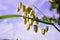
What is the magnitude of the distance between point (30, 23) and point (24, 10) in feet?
0.90

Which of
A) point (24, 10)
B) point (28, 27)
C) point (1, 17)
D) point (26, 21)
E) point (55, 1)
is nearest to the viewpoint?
point (1, 17)

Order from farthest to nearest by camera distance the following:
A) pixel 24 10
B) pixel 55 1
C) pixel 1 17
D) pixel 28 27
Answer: pixel 24 10
pixel 28 27
pixel 55 1
pixel 1 17

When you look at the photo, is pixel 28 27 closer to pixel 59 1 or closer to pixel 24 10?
pixel 24 10

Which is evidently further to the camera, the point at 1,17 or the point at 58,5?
the point at 58,5

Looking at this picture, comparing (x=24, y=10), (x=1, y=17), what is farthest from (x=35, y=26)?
(x=1, y=17)

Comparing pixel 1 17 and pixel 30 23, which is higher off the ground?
pixel 1 17

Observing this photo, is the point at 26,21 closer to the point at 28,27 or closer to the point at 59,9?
the point at 28,27

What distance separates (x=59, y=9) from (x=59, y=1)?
0.21ft

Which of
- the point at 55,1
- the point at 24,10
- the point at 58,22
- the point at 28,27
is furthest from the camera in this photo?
the point at 24,10

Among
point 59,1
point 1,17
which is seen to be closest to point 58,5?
point 59,1

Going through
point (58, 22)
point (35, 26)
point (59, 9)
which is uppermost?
point (59, 9)

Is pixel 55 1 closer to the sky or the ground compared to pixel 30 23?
closer to the sky

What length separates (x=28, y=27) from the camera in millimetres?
1228

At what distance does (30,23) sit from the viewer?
4.12ft
